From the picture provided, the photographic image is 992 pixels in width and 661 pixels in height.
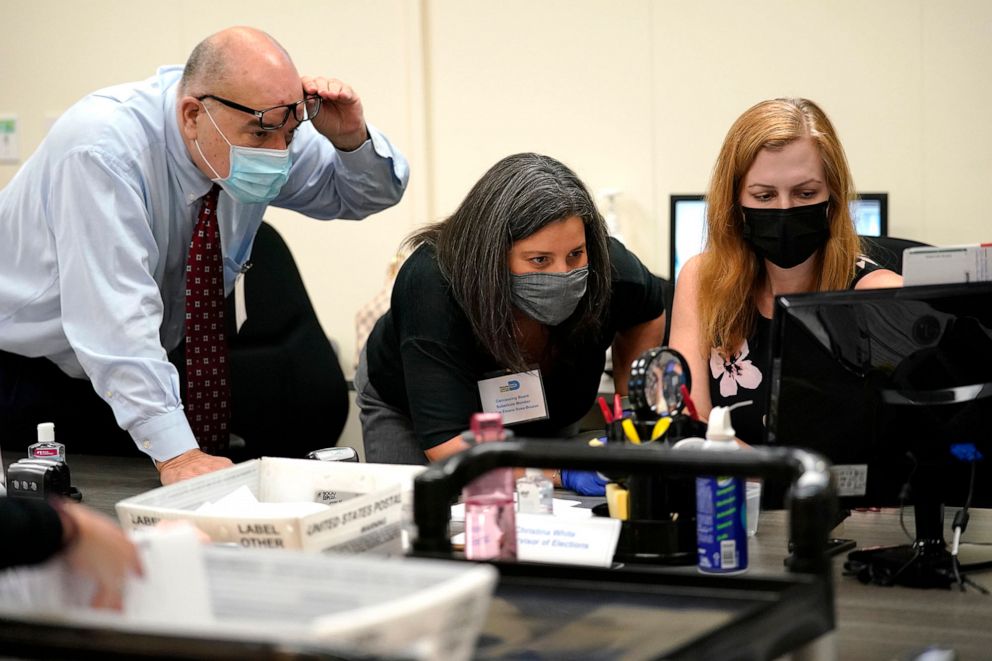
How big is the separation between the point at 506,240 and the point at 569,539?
0.80 metres

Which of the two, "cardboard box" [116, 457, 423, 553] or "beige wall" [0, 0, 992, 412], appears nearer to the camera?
"cardboard box" [116, 457, 423, 553]

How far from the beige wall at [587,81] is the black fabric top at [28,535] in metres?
3.61

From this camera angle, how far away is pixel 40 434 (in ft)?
7.27

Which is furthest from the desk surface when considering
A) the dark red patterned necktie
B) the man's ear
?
the man's ear

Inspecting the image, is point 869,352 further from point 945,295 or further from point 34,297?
point 34,297

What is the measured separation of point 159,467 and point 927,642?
152 centimetres

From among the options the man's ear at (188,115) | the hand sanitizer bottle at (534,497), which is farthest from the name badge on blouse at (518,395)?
the man's ear at (188,115)

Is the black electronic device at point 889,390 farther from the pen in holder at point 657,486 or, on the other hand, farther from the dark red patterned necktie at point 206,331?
the dark red patterned necktie at point 206,331

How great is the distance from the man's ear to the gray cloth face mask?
811 millimetres

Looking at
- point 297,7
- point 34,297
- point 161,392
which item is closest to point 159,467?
point 161,392

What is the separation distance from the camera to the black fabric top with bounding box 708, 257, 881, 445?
7.57 feet

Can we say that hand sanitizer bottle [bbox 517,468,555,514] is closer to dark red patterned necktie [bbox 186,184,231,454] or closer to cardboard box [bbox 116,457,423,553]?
cardboard box [bbox 116,457,423,553]

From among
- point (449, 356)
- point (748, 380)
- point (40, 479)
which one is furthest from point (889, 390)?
point (40, 479)

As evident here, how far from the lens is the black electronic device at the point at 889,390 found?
1.62m
